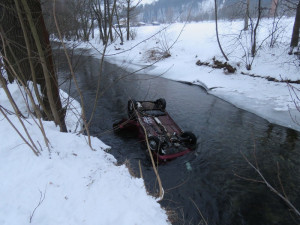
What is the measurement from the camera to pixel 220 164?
6.78 meters

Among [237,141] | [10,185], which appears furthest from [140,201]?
[237,141]

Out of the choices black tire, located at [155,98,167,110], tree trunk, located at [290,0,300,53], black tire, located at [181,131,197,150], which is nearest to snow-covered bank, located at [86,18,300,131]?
tree trunk, located at [290,0,300,53]

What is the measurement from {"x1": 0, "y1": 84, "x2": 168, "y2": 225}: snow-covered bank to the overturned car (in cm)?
238

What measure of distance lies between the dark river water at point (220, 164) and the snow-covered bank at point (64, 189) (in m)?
1.26

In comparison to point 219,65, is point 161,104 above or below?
above

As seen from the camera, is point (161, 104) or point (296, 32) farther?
point (296, 32)

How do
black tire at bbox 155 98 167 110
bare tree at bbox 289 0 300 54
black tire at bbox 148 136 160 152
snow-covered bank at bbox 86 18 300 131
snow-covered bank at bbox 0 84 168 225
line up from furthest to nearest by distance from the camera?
bare tree at bbox 289 0 300 54 < snow-covered bank at bbox 86 18 300 131 < black tire at bbox 155 98 167 110 < black tire at bbox 148 136 160 152 < snow-covered bank at bbox 0 84 168 225

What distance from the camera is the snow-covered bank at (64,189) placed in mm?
2477

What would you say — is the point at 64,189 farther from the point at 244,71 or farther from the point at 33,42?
the point at 244,71

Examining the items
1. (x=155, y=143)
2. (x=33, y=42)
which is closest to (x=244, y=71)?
(x=155, y=143)

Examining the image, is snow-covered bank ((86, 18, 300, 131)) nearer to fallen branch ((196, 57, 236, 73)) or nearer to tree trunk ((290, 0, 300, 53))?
fallen branch ((196, 57, 236, 73))

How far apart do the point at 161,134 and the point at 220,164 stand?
2198 millimetres

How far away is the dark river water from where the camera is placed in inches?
203

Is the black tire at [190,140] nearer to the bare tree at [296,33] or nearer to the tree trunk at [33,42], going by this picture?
the tree trunk at [33,42]
